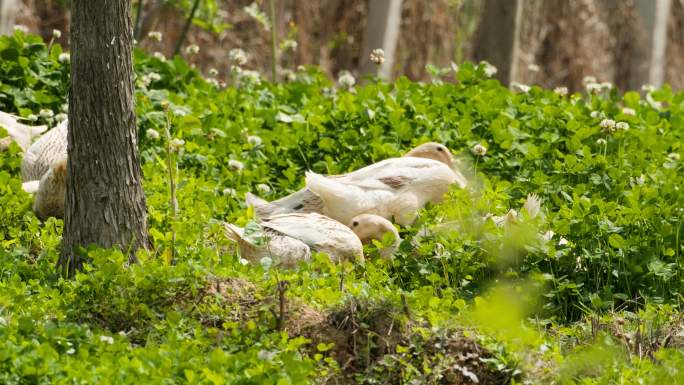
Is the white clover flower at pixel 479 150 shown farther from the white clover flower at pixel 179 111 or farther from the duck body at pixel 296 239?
the white clover flower at pixel 179 111

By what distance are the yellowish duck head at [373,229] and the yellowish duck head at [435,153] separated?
0.70 metres

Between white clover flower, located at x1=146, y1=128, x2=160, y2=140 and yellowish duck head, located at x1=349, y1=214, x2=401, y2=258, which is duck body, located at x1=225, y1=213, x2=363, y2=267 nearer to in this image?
yellowish duck head, located at x1=349, y1=214, x2=401, y2=258

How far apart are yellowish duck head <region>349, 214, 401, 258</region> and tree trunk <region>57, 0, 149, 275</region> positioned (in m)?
1.16

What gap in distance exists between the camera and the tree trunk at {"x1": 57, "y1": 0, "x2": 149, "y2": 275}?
185 inches

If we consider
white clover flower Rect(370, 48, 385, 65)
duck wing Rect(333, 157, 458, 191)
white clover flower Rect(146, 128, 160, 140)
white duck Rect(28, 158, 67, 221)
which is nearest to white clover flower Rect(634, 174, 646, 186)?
duck wing Rect(333, 157, 458, 191)

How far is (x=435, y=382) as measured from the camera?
4047mm

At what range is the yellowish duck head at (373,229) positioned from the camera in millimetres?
5414

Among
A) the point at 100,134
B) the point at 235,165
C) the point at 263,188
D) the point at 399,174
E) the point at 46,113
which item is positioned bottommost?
the point at 263,188

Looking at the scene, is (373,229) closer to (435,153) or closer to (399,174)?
(399,174)

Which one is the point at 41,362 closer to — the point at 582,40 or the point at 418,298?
the point at 418,298

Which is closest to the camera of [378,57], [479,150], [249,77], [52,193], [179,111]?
[52,193]

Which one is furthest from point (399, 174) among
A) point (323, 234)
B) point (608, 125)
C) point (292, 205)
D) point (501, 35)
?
point (501, 35)

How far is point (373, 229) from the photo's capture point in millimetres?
5441

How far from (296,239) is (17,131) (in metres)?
2.19
